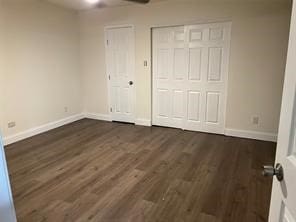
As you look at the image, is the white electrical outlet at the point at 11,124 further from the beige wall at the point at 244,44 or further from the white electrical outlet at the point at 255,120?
the white electrical outlet at the point at 255,120

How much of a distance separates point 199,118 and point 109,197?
2.63 m

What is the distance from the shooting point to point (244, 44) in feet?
12.3

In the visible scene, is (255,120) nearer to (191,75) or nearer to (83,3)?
(191,75)

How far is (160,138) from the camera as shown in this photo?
4.05 m

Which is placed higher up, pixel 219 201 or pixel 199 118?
pixel 199 118

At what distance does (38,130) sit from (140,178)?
2.73 m

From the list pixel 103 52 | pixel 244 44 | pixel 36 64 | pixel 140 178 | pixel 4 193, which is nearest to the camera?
pixel 4 193

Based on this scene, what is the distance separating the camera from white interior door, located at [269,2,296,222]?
30.4 inches

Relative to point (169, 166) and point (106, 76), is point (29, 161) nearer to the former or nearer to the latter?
point (169, 166)

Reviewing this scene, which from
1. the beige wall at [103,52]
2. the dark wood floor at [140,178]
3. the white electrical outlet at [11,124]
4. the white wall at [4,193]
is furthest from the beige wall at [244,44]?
the white wall at [4,193]

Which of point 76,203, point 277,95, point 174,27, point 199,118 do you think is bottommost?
point 76,203

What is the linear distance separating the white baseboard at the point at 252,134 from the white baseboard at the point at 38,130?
11.5 feet

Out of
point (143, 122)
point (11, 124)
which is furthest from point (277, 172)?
point (11, 124)

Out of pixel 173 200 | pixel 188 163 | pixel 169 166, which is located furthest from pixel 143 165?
pixel 173 200
